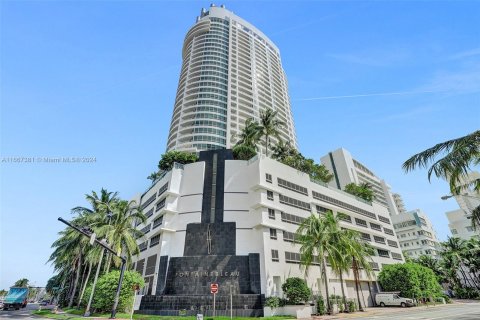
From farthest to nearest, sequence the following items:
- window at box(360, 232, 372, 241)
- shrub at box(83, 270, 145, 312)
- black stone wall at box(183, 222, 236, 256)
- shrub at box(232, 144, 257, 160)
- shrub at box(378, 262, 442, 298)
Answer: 1. window at box(360, 232, 372, 241)
2. shrub at box(232, 144, 257, 160)
3. shrub at box(378, 262, 442, 298)
4. black stone wall at box(183, 222, 236, 256)
5. shrub at box(83, 270, 145, 312)

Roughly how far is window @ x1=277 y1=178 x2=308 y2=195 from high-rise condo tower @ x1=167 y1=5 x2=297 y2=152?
3632 cm

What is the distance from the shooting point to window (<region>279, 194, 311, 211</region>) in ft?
142

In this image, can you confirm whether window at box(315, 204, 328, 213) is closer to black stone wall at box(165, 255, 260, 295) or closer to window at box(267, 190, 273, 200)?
window at box(267, 190, 273, 200)

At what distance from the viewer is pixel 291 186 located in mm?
45625

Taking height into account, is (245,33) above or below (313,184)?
above

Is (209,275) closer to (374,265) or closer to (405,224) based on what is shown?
(374,265)

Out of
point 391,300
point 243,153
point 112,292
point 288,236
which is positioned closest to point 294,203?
point 288,236

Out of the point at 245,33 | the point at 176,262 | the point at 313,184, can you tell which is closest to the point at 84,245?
the point at 176,262

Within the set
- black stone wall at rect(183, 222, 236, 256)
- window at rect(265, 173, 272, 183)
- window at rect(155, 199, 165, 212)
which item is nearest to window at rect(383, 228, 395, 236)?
window at rect(265, 173, 272, 183)

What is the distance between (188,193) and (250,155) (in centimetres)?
1280

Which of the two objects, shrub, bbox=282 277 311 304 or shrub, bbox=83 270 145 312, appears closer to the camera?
shrub, bbox=83 270 145 312

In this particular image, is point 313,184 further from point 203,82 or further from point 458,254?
point 203,82

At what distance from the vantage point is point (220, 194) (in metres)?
41.8

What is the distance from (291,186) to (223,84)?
2189 inches
